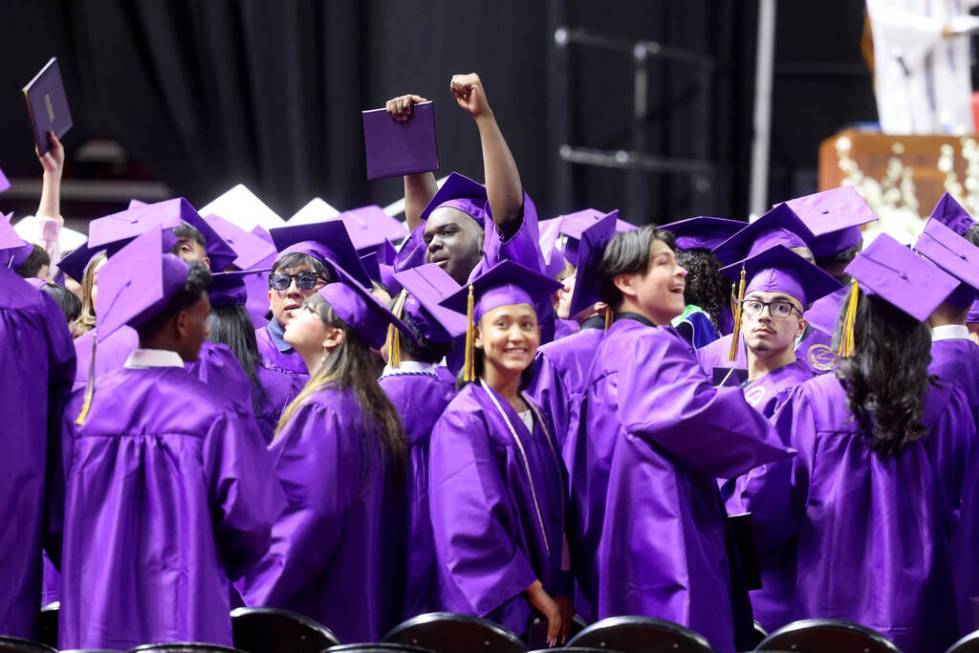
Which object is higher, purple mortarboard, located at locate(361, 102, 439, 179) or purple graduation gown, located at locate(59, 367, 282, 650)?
purple mortarboard, located at locate(361, 102, 439, 179)

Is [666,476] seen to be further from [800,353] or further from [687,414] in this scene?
[800,353]

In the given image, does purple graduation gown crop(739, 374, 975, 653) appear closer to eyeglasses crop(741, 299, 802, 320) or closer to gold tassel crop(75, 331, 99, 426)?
eyeglasses crop(741, 299, 802, 320)

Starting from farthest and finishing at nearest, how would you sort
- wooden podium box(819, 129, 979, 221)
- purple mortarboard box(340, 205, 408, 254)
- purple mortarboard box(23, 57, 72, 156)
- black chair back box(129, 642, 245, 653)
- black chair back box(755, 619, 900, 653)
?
wooden podium box(819, 129, 979, 221)
purple mortarboard box(340, 205, 408, 254)
purple mortarboard box(23, 57, 72, 156)
black chair back box(755, 619, 900, 653)
black chair back box(129, 642, 245, 653)

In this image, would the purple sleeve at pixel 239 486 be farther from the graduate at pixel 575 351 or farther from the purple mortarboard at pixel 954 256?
the purple mortarboard at pixel 954 256

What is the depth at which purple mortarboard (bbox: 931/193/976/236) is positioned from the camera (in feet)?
15.3

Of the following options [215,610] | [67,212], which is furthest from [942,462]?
[67,212]

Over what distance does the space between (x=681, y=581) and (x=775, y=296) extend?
97 centimetres

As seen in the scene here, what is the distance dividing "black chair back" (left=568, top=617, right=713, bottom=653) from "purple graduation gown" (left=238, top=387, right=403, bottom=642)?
82 cm

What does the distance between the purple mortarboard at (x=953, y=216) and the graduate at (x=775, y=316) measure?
62 cm

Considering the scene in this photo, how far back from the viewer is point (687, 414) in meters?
3.58

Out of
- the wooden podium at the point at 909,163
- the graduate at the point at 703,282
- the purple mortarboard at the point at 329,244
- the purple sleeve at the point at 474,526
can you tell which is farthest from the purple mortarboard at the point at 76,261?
the wooden podium at the point at 909,163

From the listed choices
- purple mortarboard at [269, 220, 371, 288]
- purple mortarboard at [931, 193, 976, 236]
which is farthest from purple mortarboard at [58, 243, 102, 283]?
purple mortarboard at [931, 193, 976, 236]

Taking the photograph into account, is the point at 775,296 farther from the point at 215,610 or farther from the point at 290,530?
the point at 215,610

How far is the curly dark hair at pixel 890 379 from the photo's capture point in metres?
3.71
